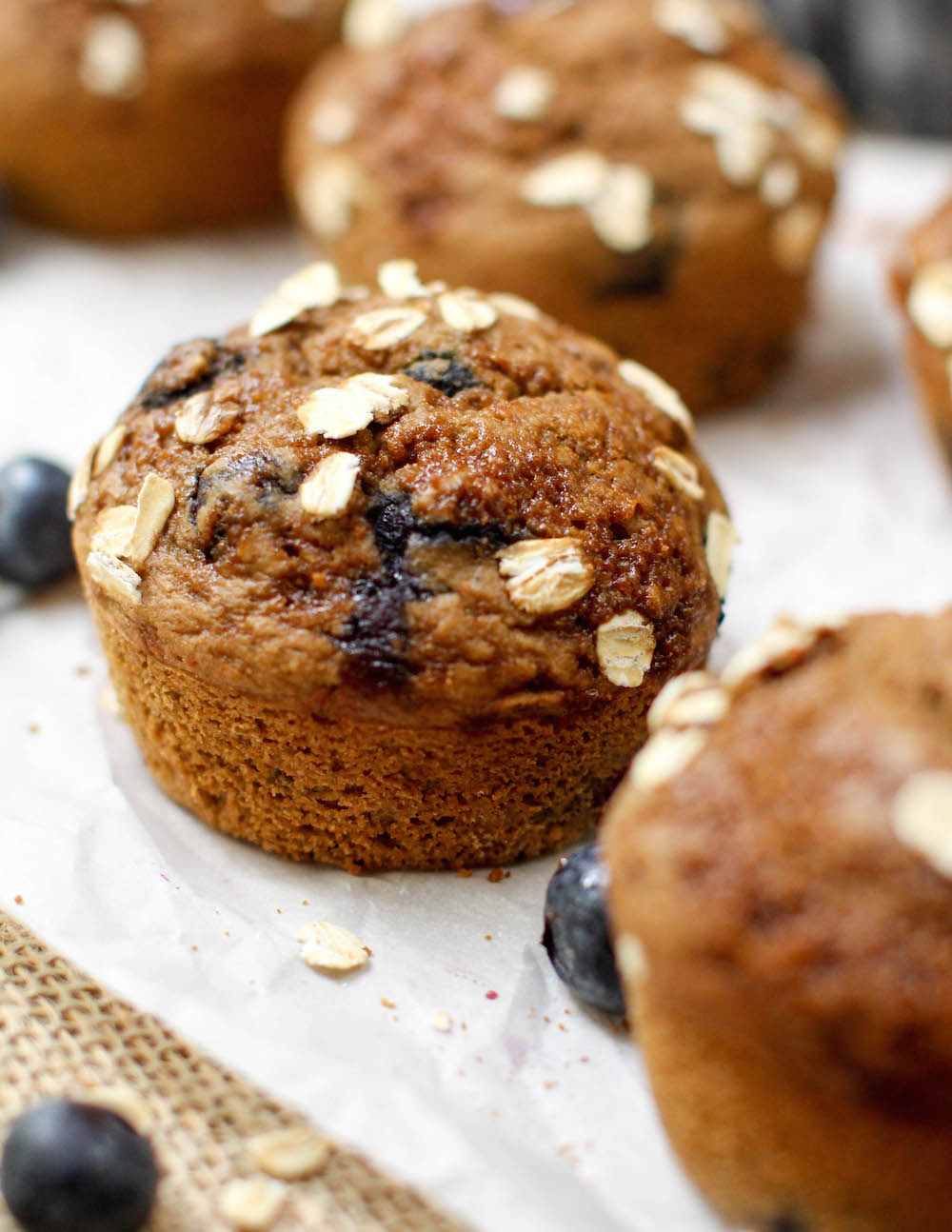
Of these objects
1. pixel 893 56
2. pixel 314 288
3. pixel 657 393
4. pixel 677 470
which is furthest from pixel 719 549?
pixel 893 56

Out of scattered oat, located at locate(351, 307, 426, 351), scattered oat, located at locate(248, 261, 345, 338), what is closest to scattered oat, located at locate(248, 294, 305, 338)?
scattered oat, located at locate(248, 261, 345, 338)

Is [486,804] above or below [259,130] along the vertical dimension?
below

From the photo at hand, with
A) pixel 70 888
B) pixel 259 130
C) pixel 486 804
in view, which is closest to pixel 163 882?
pixel 70 888

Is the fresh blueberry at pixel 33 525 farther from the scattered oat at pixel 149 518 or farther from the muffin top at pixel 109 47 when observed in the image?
the muffin top at pixel 109 47

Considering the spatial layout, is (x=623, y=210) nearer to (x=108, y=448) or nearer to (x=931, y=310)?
(x=931, y=310)

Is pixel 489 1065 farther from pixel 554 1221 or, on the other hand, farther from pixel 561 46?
pixel 561 46

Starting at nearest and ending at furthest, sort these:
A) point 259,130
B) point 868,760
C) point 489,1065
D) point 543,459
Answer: point 868,760 → point 489,1065 → point 543,459 → point 259,130
